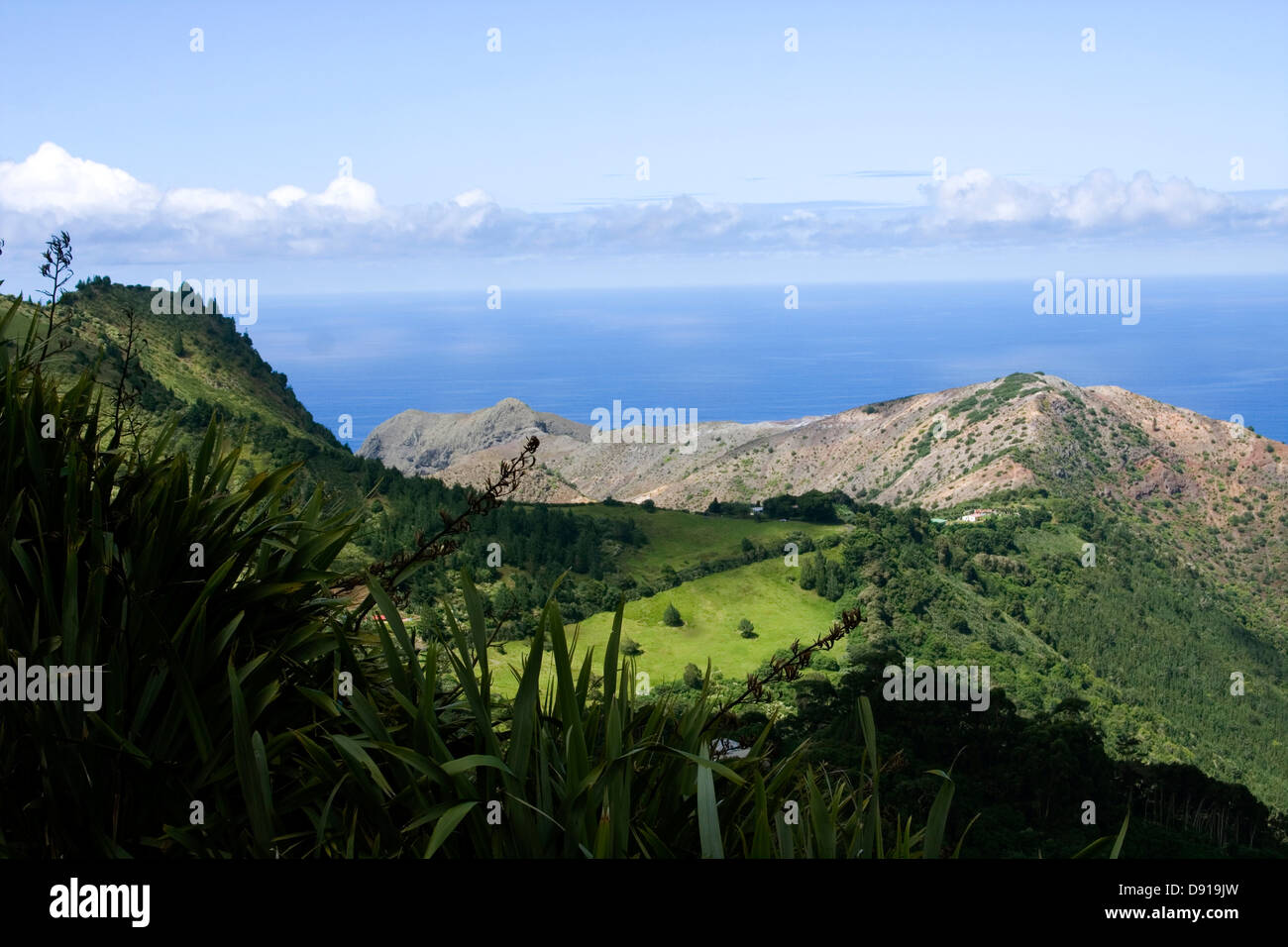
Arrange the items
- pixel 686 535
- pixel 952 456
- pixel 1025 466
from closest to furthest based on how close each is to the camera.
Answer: pixel 686 535 → pixel 1025 466 → pixel 952 456

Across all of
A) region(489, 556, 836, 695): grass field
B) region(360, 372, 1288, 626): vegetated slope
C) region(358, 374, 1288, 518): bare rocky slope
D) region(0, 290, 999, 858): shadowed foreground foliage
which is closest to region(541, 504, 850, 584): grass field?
region(489, 556, 836, 695): grass field

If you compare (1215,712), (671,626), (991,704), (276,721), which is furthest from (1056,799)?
(276,721)

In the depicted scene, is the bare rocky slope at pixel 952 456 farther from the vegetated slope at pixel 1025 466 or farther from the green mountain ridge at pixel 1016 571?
the green mountain ridge at pixel 1016 571

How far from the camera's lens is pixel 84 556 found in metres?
2.01

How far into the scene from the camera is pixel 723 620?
28922mm

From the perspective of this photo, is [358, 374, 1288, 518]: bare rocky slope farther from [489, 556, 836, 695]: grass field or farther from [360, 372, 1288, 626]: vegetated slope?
[489, 556, 836, 695]: grass field

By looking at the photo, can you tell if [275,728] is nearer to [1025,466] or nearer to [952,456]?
[1025,466]

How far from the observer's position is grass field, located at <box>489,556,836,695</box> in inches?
1029

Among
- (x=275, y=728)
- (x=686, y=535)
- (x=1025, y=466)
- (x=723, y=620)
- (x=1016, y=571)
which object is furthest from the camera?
(x=1025, y=466)

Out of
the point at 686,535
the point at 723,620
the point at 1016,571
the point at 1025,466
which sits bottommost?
the point at 1016,571

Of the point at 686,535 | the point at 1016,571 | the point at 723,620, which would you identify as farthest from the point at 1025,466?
the point at 723,620

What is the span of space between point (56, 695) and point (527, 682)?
0.86 m

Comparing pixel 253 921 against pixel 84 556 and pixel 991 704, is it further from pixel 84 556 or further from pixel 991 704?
pixel 991 704

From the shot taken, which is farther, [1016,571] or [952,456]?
[952,456]
